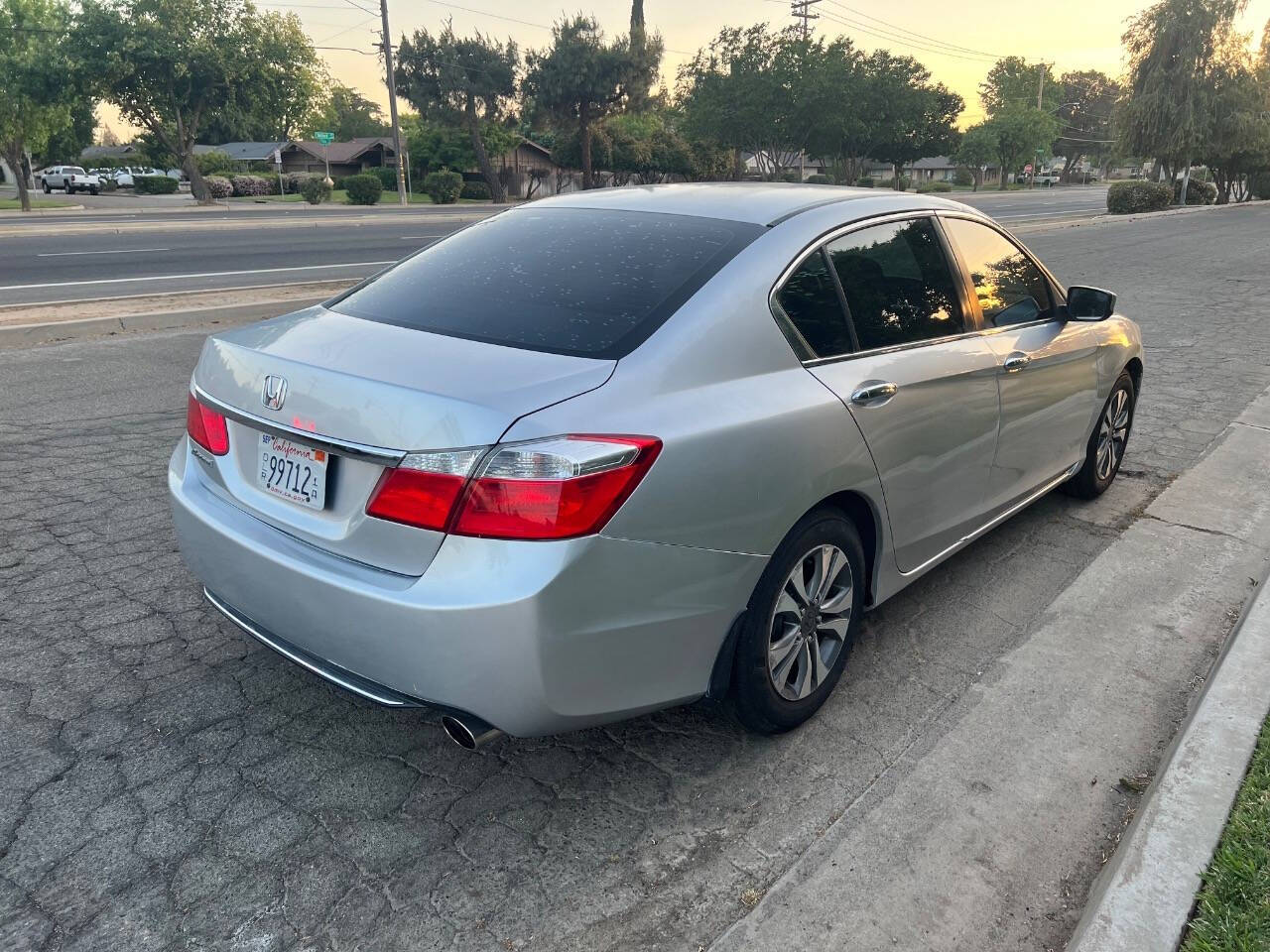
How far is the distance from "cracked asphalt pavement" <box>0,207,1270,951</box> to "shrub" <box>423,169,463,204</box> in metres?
49.8

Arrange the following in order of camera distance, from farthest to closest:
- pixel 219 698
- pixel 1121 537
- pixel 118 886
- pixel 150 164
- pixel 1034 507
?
1. pixel 150 164
2. pixel 1034 507
3. pixel 1121 537
4. pixel 219 698
5. pixel 118 886

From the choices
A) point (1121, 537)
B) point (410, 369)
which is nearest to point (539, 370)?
point (410, 369)

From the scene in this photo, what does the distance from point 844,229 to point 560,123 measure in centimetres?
5692

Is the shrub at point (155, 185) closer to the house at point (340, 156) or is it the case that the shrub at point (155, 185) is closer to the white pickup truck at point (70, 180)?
the white pickup truck at point (70, 180)

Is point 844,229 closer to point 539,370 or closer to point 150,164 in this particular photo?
point 539,370

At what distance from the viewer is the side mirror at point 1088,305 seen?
435 centimetres

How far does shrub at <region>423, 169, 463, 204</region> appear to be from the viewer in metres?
51.3

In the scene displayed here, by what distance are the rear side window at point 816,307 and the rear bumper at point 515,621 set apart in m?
0.75

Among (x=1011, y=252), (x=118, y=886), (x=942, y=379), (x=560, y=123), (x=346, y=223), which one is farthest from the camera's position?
(x=560, y=123)

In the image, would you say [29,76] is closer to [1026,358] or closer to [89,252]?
[89,252]

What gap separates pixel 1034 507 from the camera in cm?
521

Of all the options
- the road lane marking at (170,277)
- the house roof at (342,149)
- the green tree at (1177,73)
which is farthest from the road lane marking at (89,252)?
the house roof at (342,149)

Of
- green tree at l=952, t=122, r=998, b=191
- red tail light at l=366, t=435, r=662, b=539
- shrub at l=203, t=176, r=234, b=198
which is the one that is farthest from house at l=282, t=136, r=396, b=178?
red tail light at l=366, t=435, r=662, b=539

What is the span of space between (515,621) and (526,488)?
1.00 ft
